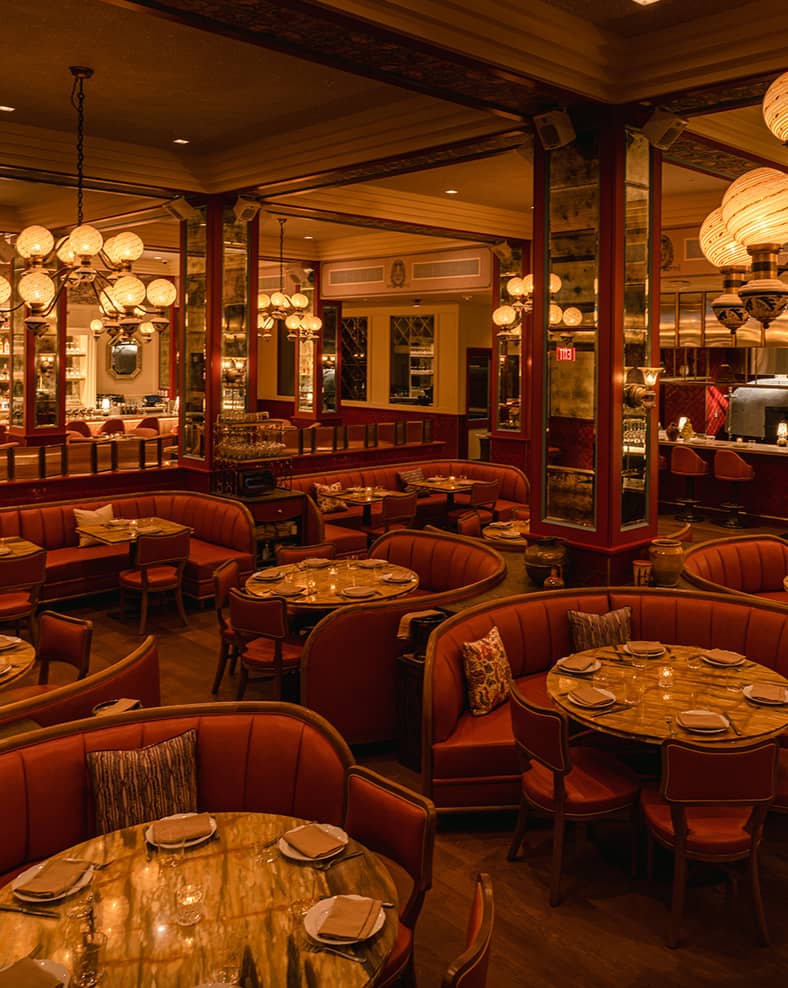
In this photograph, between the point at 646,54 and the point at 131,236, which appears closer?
the point at 646,54

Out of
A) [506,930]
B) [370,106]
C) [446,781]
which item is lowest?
[506,930]

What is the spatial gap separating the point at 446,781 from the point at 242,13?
3.71 metres

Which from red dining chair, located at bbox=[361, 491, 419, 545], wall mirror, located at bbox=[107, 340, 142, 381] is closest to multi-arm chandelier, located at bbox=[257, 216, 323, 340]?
red dining chair, located at bbox=[361, 491, 419, 545]

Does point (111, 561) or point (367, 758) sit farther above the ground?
point (111, 561)

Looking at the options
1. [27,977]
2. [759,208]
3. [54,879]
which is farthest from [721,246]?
[27,977]

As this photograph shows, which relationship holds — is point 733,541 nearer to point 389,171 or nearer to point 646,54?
point 646,54

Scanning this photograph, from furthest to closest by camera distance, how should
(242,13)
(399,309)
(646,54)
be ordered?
(399,309), (646,54), (242,13)

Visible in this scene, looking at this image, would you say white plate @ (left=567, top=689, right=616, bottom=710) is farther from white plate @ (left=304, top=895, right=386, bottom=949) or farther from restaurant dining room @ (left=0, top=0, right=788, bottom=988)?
white plate @ (left=304, top=895, right=386, bottom=949)

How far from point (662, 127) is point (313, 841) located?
487 cm

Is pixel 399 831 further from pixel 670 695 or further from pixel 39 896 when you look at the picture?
pixel 670 695

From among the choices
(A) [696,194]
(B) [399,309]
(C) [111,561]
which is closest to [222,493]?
(C) [111,561]

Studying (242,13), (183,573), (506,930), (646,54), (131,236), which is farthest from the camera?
(183,573)

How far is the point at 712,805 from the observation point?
3467 millimetres

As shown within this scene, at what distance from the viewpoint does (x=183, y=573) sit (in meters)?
8.01
